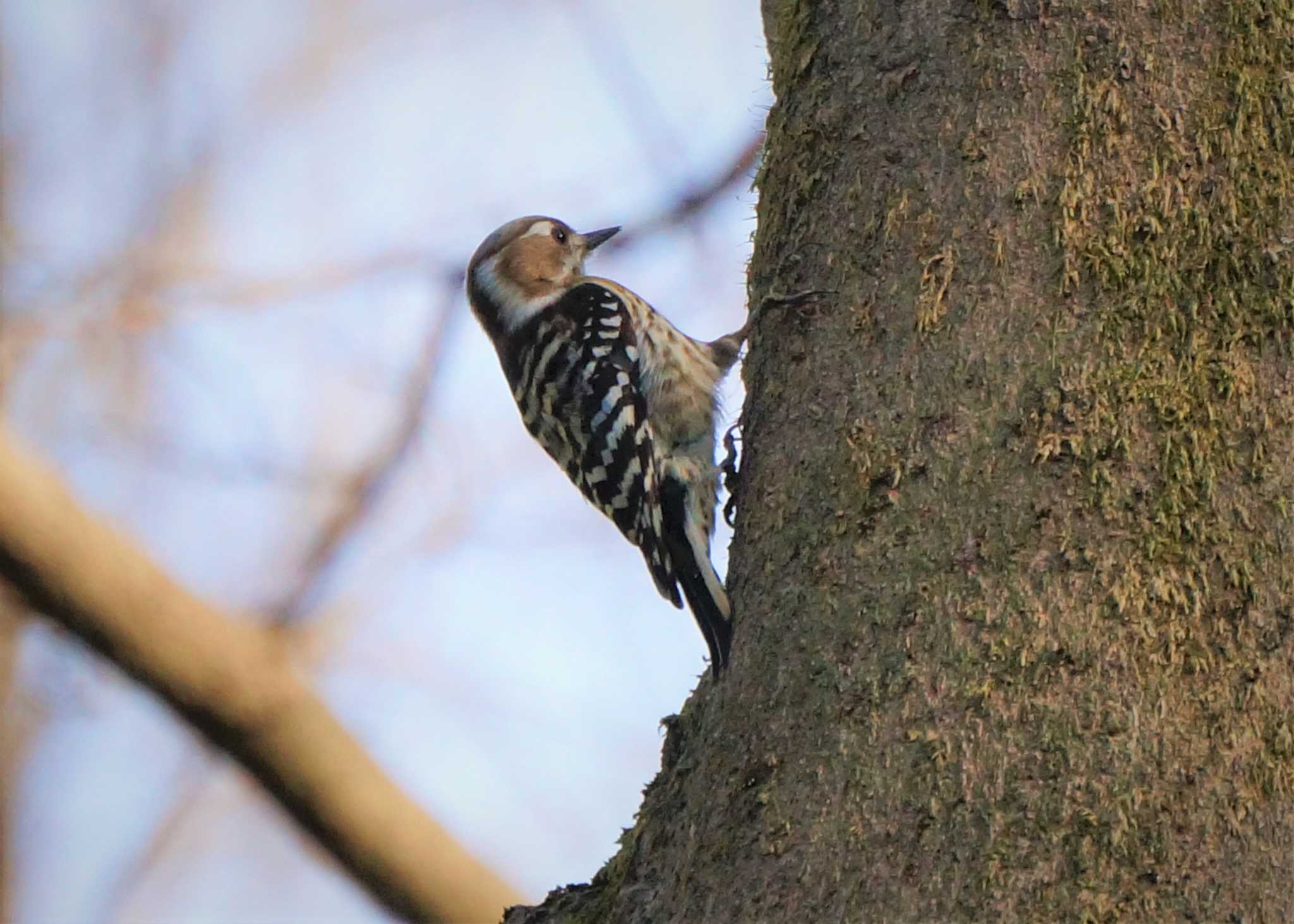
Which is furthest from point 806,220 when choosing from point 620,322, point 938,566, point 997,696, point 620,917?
point 620,322

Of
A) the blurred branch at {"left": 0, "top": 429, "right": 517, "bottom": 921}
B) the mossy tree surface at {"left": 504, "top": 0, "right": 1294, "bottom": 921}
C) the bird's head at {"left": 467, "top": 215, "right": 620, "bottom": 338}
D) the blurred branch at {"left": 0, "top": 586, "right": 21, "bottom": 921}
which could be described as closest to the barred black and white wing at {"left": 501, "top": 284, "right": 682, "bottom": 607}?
the bird's head at {"left": 467, "top": 215, "right": 620, "bottom": 338}

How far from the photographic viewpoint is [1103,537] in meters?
2.22

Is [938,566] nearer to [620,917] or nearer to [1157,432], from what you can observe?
[1157,432]

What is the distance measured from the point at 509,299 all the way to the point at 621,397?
983 mm

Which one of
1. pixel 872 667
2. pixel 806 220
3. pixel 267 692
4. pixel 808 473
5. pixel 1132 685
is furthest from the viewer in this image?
pixel 267 692

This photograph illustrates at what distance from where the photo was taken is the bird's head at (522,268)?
16.9 feet

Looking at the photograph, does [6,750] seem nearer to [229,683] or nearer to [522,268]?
[229,683]

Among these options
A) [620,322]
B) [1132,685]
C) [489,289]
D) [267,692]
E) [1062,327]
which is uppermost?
[489,289]

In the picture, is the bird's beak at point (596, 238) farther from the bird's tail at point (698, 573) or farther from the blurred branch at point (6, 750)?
the blurred branch at point (6, 750)

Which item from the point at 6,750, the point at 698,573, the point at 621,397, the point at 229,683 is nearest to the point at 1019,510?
the point at 698,573

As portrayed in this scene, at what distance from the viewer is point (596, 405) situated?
4418 mm

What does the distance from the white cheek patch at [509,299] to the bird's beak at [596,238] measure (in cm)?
35

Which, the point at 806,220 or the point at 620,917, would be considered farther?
the point at 806,220

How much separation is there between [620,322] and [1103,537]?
8.39ft
